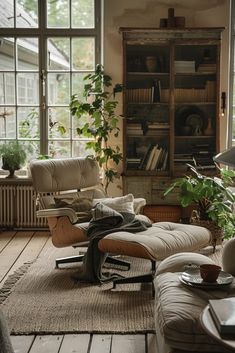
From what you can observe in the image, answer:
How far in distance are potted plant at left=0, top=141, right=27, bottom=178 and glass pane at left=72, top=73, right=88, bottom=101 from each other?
34.6 inches

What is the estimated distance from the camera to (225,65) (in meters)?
6.12

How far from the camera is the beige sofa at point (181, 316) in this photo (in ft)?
8.03

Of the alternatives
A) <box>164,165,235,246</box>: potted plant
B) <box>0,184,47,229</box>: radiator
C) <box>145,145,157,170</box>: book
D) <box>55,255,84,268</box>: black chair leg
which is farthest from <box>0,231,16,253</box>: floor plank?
<box>164,165,235,246</box>: potted plant

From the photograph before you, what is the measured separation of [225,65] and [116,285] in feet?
9.63

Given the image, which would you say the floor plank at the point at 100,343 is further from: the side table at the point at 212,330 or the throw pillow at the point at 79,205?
the throw pillow at the point at 79,205

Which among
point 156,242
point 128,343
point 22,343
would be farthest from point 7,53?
point 128,343

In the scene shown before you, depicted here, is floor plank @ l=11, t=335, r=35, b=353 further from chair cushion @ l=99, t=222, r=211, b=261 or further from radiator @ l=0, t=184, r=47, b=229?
radiator @ l=0, t=184, r=47, b=229

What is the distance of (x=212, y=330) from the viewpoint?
6.66ft

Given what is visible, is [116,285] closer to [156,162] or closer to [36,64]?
[156,162]

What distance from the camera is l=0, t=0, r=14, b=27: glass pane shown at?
6.32 m

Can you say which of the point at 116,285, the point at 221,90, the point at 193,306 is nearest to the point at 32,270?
the point at 116,285

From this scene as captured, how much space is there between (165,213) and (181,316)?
136 inches

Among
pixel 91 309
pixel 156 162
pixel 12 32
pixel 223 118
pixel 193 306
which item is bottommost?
pixel 91 309

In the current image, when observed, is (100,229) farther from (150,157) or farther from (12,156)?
(12,156)
